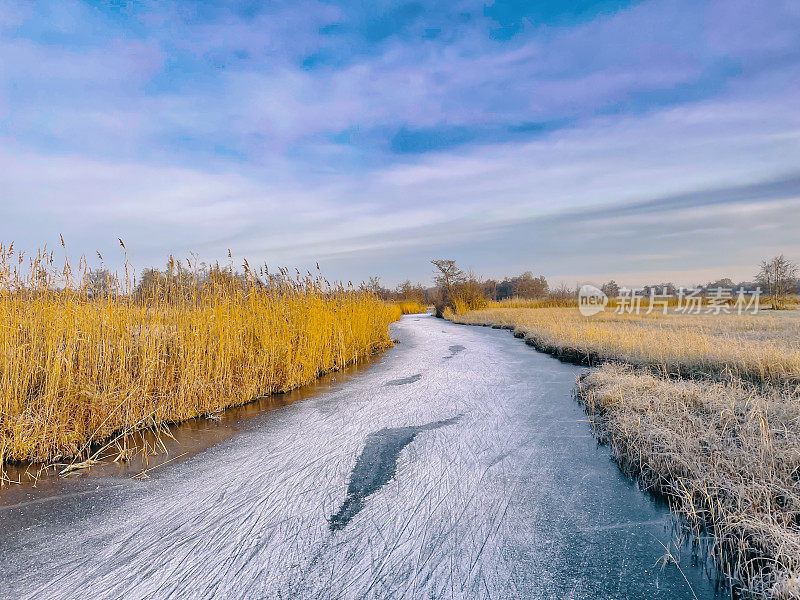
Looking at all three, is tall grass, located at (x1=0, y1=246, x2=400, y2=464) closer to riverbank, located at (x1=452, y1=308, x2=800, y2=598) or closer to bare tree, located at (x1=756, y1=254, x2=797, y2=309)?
riverbank, located at (x1=452, y1=308, x2=800, y2=598)

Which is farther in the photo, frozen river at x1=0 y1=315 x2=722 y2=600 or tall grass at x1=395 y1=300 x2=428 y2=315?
tall grass at x1=395 y1=300 x2=428 y2=315

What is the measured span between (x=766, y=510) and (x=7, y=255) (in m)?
5.20

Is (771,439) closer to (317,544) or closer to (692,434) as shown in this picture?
(692,434)

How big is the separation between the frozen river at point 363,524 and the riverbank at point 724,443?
0.64 feet

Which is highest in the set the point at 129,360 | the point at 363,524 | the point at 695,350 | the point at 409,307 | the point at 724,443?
the point at 129,360

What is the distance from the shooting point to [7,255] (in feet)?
10.8

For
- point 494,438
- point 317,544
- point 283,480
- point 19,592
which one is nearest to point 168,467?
point 283,480

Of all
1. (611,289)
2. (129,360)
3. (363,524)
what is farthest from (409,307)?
(363,524)

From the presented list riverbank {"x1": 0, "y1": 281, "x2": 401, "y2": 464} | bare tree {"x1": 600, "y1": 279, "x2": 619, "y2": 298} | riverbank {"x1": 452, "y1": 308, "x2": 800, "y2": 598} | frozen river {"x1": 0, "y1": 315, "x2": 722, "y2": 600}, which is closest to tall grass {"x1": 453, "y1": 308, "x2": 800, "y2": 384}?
riverbank {"x1": 452, "y1": 308, "x2": 800, "y2": 598}

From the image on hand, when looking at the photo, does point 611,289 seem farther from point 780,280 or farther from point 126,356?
point 126,356

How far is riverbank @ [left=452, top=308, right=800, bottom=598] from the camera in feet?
6.17

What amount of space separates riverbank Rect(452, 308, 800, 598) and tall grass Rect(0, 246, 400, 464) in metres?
3.83

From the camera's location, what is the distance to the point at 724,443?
9.34ft

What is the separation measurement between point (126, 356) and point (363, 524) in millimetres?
2709
